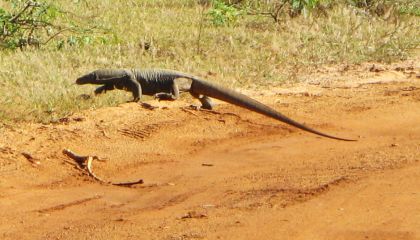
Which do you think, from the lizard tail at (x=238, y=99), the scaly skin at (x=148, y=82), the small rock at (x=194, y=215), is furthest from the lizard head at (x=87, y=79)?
the small rock at (x=194, y=215)

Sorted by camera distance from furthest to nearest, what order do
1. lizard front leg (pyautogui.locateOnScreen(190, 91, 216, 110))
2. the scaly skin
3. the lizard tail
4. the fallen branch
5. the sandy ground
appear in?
the scaly skin, lizard front leg (pyautogui.locateOnScreen(190, 91, 216, 110)), the lizard tail, the fallen branch, the sandy ground

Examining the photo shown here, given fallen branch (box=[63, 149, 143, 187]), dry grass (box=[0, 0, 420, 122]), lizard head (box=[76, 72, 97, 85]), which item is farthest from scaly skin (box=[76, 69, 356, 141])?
fallen branch (box=[63, 149, 143, 187])

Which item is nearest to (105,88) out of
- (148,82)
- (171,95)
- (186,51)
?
(148,82)

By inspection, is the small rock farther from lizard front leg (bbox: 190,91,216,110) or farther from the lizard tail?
lizard front leg (bbox: 190,91,216,110)

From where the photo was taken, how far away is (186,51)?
10078mm

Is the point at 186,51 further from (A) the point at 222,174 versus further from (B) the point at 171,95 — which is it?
(A) the point at 222,174

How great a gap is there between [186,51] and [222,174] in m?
3.91

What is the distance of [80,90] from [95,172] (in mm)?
2165

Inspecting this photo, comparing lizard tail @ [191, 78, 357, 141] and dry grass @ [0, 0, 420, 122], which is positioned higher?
lizard tail @ [191, 78, 357, 141]

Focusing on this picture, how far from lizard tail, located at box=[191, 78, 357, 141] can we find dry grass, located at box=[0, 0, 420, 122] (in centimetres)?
73

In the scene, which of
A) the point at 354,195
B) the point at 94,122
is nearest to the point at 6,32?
the point at 94,122

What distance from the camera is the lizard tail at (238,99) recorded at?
7007 mm

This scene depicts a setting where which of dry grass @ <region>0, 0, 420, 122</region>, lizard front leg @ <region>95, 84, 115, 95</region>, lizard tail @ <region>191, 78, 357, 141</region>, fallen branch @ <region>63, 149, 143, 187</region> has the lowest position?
dry grass @ <region>0, 0, 420, 122</region>

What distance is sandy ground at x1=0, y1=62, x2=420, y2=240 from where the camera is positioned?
5.27 metres
